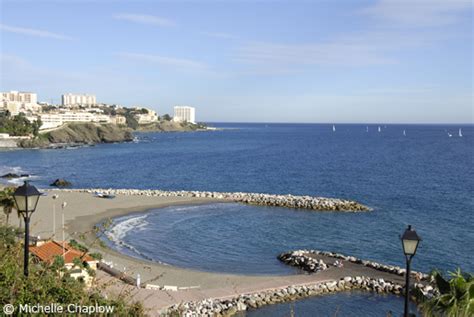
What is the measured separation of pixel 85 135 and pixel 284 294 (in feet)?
439

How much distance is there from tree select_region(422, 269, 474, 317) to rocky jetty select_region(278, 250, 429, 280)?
62.2 feet

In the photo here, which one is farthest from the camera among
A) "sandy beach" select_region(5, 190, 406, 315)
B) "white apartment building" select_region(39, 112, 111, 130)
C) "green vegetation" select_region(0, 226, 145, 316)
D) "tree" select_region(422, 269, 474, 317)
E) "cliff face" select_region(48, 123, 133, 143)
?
"white apartment building" select_region(39, 112, 111, 130)

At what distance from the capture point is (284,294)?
23359 millimetres

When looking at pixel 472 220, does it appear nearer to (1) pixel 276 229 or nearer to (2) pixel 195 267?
(1) pixel 276 229

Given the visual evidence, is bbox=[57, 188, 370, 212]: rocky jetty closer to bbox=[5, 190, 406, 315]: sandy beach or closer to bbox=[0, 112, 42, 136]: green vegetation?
bbox=[5, 190, 406, 315]: sandy beach

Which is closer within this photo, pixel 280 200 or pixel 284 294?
pixel 284 294

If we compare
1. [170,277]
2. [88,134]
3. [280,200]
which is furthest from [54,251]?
[88,134]

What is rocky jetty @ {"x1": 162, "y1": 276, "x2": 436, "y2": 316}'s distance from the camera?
20.7 m

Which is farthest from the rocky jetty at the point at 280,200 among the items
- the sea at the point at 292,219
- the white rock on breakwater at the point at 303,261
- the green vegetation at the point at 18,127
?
the green vegetation at the point at 18,127

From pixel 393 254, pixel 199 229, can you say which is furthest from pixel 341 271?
pixel 199 229

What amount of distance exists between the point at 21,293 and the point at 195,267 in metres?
22.7

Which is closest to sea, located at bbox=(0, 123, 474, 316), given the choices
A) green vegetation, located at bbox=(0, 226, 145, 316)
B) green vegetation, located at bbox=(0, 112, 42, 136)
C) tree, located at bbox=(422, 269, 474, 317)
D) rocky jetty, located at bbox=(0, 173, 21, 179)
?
rocky jetty, located at bbox=(0, 173, 21, 179)

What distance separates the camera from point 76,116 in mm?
176750

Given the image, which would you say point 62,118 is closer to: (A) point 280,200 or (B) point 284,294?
(A) point 280,200
